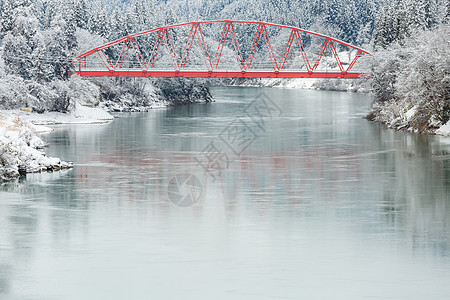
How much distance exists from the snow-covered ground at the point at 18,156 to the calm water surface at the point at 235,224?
1250 mm

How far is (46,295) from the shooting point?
22578 millimetres

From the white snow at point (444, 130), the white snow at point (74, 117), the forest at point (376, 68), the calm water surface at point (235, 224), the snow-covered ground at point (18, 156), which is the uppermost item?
Answer: the forest at point (376, 68)

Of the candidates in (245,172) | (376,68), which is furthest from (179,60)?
(245,172)

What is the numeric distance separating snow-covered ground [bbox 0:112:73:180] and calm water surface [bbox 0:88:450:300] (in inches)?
49.2

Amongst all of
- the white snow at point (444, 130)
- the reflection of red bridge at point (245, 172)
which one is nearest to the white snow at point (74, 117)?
the reflection of red bridge at point (245, 172)

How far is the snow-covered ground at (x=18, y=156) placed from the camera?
143ft

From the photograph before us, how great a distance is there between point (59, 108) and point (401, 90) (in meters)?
41.2

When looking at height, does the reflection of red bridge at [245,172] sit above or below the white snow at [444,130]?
below

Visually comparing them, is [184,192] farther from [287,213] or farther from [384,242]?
[384,242]

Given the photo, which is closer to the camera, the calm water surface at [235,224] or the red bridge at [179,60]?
the calm water surface at [235,224]

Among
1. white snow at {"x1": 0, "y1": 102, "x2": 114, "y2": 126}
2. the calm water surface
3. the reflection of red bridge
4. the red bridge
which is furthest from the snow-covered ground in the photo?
the red bridge

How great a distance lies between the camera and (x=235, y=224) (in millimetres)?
32406

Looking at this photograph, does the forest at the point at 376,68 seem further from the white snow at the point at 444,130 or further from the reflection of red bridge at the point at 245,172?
the reflection of red bridge at the point at 245,172

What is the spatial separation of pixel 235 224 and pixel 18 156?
18970 millimetres
